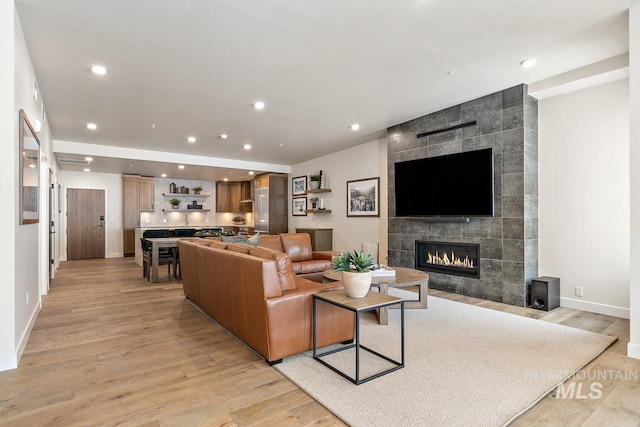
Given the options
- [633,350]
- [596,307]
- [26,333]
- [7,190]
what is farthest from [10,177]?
[596,307]

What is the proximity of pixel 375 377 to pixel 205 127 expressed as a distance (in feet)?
16.4

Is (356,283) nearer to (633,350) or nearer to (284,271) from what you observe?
(284,271)

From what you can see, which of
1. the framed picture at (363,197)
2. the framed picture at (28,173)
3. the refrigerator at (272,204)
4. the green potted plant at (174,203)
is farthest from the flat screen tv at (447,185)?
the green potted plant at (174,203)

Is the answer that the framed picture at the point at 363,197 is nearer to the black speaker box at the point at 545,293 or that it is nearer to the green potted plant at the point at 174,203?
the black speaker box at the point at 545,293

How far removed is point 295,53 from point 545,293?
3967 millimetres

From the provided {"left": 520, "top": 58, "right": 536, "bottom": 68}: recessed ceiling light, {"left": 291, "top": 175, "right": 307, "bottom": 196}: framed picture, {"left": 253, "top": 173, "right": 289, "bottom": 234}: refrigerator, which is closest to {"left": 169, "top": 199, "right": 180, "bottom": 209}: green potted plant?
{"left": 253, "top": 173, "right": 289, "bottom": 234}: refrigerator

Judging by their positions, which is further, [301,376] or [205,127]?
[205,127]

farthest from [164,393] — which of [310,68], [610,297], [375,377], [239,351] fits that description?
[610,297]

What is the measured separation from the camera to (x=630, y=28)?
277 centimetres

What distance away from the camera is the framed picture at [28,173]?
112 inches

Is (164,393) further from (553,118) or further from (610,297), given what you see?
(553,118)

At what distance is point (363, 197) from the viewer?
7.26 m

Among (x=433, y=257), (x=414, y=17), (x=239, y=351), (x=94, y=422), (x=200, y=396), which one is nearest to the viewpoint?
(x=94, y=422)

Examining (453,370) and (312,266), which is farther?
(312,266)
